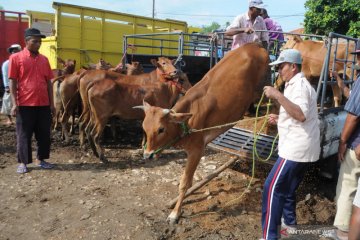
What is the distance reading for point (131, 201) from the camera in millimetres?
5023

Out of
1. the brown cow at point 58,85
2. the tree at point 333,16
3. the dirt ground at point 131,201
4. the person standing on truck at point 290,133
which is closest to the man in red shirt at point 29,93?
the dirt ground at point 131,201

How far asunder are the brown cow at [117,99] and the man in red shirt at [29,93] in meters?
0.98

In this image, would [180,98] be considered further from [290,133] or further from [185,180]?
[290,133]

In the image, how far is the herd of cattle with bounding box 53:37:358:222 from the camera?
4.22m

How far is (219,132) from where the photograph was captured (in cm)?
476

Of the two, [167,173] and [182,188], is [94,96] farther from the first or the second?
[182,188]

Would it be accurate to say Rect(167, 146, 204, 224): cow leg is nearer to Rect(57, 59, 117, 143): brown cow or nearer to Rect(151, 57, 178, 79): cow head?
Rect(151, 57, 178, 79): cow head

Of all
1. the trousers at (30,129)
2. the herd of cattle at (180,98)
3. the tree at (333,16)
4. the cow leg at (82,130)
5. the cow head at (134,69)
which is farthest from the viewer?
the tree at (333,16)

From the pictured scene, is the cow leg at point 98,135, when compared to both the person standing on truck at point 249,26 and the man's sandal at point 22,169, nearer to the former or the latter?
the man's sandal at point 22,169

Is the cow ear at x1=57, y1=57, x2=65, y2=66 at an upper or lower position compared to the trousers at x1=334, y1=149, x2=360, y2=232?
upper

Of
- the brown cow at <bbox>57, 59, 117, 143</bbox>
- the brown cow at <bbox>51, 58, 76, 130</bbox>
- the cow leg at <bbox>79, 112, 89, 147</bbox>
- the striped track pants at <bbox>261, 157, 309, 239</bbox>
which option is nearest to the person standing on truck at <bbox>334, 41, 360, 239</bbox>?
the striped track pants at <bbox>261, 157, 309, 239</bbox>

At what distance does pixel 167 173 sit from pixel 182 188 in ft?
5.48

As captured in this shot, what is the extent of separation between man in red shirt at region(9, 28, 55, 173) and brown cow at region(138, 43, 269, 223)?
2535mm

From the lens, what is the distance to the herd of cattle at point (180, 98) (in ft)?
13.8
